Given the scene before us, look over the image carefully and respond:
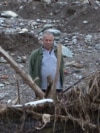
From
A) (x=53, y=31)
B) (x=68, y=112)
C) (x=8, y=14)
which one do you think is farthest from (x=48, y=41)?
(x=8, y=14)

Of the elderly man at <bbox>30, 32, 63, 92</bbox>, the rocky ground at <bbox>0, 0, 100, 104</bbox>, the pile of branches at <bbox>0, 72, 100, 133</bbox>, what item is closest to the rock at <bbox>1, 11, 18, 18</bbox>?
the rocky ground at <bbox>0, 0, 100, 104</bbox>

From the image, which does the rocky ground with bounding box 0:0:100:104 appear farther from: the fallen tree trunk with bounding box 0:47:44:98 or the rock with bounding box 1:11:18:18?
the fallen tree trunk with bounding box 0:47:44:98

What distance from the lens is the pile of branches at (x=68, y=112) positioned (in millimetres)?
3268

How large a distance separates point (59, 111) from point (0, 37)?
9484mm

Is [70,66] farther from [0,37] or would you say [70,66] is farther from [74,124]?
[74,124]

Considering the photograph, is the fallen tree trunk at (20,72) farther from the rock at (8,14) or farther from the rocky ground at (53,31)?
the rock at (8,14)

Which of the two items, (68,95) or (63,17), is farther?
(63,17)

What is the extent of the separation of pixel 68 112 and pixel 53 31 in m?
12.2

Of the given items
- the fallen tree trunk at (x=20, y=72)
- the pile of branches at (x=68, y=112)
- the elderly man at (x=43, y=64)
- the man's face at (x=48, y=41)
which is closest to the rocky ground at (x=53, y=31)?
the elderly man at (x=43, y=64)

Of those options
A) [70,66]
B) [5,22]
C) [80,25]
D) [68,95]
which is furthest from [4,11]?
[68,95]

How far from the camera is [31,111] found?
3.27 m

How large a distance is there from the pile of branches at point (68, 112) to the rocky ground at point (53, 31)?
4.26 m

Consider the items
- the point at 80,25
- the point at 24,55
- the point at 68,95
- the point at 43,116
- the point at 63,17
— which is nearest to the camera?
the point at 43,116

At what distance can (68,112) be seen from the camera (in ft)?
10.9
